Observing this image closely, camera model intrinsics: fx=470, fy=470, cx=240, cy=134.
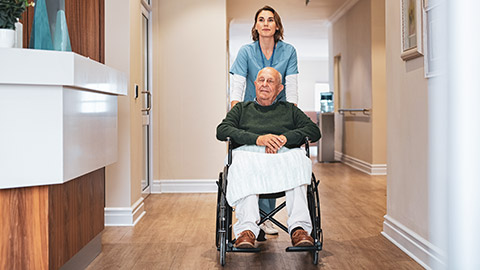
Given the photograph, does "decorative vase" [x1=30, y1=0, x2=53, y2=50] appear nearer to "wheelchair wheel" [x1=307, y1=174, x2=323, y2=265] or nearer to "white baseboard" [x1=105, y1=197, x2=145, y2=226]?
"wheelchair wheel" [x1=307, y1=174, x2=323, y2=265]

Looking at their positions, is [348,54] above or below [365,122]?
above

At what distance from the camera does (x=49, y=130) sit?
5.65ft

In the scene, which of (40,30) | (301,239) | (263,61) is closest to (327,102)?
(263,61)

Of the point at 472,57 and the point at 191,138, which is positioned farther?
the point at 191,138

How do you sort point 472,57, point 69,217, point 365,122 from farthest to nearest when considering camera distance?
1. point 365,122
2. point 69,217
3. point 472,57

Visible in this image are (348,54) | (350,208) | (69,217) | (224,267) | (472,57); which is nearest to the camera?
(472,57)

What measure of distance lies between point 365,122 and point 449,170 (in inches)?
262

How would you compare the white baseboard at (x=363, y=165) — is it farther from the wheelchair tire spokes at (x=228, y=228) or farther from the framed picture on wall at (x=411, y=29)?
the wheelchair tire spokes at (x=228, y=228)

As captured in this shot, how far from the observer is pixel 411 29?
8.48ft

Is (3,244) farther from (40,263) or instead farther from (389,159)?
(389,159)

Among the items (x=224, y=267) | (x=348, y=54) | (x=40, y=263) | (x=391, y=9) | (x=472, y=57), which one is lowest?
(x=224, y=267)

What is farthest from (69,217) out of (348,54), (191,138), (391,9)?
(348,54)

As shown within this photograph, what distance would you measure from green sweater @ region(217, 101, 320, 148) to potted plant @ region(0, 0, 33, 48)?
1.11 meters

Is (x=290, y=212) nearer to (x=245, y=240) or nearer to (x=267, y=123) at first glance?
(x=245, y=240)
